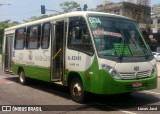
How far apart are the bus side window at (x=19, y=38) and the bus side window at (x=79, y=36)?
460cm

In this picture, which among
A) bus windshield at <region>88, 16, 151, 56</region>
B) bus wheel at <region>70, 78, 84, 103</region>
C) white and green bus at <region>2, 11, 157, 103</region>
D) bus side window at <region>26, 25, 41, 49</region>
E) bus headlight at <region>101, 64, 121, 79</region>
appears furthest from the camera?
bus side window at <region>26, 25, 41, 49</region>

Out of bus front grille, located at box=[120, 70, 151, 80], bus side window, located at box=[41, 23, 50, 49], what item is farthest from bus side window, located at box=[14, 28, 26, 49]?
bus front grille, located at box=[120, 70, 151, 80]

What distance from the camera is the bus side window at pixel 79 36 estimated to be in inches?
360

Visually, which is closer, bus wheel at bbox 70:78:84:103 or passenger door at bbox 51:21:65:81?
bus wheel at bbox 70:78:84:103

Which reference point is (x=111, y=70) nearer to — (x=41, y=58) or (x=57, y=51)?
(x=57, y=51)

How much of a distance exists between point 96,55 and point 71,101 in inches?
76.5

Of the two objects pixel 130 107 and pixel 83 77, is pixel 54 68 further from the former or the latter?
pixel 130 107

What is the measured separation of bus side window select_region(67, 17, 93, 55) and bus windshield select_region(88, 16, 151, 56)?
248 mm

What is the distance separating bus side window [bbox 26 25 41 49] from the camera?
492 inches

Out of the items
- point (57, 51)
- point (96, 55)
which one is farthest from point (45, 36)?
point (96, 55)

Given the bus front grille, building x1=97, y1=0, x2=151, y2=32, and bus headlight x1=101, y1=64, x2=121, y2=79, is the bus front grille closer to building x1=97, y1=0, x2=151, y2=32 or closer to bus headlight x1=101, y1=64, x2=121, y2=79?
bus headlight x1=101, y1=64, x2=121, y2=79

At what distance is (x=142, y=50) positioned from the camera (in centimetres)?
959

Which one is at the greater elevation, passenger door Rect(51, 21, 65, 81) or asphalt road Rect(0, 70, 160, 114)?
passenger door Rect(51, 21, 65, 81)

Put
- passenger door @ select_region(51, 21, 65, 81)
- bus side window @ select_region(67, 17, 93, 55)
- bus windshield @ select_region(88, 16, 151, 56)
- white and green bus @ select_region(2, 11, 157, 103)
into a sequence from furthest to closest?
passenger door @ select_region(51, 21, 65, 81) → bus side window @ select_region(67, 17, 93, 55) → bus windshield @ select_region(88, 16, 151, 56) → white and green bus @ select_region(2, 11, 157, 103)
